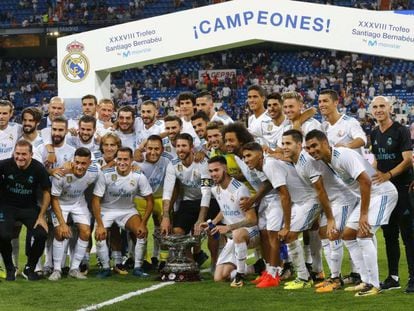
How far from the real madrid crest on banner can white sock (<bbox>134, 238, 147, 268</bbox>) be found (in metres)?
4.65

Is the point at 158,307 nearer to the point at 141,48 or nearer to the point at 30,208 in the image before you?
the point at 30,208

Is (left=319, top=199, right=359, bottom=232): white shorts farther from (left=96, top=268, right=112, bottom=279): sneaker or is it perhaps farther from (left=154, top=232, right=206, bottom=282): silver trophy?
(left=96, top=268, right=112, bottom=279): sneaker

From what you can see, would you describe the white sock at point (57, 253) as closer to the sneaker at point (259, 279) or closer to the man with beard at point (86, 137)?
the man with beard at point (86, 137)

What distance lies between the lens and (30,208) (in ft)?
30.6

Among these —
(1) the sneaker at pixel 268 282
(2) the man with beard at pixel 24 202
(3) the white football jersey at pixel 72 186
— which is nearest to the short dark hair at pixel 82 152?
(3) the white football jersey at pixel 72 186

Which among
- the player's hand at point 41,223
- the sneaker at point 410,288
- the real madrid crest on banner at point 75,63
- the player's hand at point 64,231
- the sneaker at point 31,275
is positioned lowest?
the sneaker at point 410,288

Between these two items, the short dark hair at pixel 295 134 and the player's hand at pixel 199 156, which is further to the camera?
the player's hand at pixel 199 156

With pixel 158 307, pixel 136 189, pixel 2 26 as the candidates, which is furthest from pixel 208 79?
pixel 158 307

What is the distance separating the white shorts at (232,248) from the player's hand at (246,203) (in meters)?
0.23

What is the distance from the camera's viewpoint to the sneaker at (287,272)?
9227 mm

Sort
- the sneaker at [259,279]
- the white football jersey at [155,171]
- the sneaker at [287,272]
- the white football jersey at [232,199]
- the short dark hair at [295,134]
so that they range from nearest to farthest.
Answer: the short dark hair at [295,134] < the sneaker at [259,279] < the white football jersey at [232,199] < the sneaker at [287,272] < the white football jersey at [155,171]

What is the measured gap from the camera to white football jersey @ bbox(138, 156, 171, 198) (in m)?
10.1

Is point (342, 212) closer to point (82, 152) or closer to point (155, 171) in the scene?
point (155, 171)

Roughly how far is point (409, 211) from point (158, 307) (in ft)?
8.60
